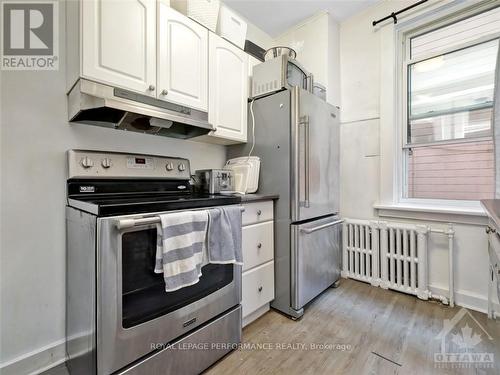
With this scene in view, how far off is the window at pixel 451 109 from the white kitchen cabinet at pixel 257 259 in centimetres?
147

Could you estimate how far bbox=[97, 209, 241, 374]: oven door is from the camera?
898 millimetres

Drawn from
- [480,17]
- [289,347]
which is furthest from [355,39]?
[289,347]

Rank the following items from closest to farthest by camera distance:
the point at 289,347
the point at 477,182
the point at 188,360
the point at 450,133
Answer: the point at 188,360
the point at 289,347
the point at 477,182
the point at 450,133

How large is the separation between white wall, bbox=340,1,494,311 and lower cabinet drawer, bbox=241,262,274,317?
1167 millimetres

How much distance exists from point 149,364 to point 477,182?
8.32 feet

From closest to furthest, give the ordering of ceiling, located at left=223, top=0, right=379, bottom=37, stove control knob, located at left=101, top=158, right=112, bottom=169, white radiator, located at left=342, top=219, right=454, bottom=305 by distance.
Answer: stove control knob, located at left=101, top=158, right=112, bottom=169, white radiator, located at left=342, top=219, right=454, bottom=305, ceiling, located at left=223, top=0, right=379, bottom=37

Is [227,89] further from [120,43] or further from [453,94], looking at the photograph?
[453,94]

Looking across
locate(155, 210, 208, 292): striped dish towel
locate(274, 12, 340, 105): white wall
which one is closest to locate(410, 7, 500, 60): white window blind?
locate(274, 12, 340, 105): white wall

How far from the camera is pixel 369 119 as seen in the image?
231 centimetres

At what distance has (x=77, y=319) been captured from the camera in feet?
3.65

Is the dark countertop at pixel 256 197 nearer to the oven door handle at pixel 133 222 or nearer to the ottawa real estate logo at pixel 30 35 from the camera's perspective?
the oven door handle at pixel 133 222

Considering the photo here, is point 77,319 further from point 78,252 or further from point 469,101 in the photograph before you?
point 469,101

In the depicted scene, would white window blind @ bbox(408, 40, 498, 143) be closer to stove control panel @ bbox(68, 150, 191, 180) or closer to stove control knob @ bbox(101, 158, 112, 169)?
stove control panel @ bbox(68, 150, 191, 180)

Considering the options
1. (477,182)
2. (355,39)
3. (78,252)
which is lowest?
(78,252)
